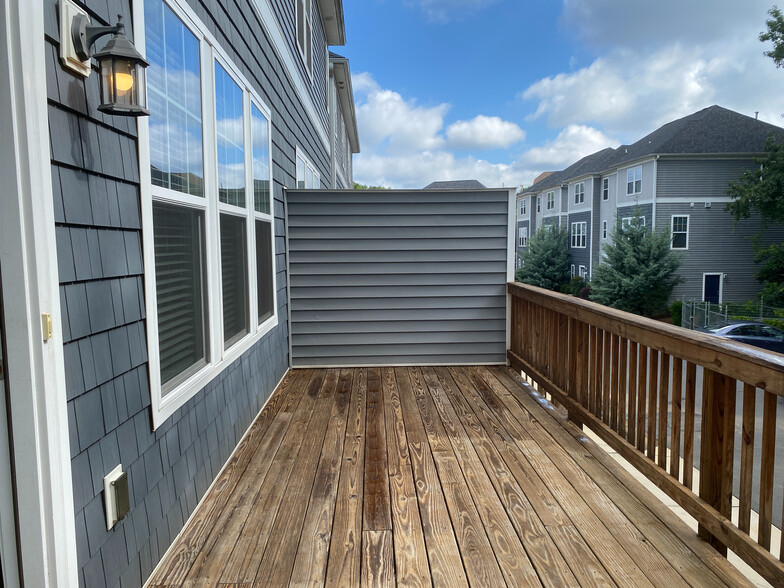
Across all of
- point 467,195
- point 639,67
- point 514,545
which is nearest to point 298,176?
point 467,195

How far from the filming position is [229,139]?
9.91ft

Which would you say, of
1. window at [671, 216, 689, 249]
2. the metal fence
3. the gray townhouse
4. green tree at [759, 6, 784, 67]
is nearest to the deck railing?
the metal fence

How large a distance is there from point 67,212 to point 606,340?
2789 millimetres

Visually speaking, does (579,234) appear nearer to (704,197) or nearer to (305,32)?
(704,197)

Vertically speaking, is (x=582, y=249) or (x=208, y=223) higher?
(x=208, y=223)

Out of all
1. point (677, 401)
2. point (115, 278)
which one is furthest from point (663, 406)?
point (115, 278)

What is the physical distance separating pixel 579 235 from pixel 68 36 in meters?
27.8

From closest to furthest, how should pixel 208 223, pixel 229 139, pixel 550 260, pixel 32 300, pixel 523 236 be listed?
pixel 32 300 → pixel 208 223 → pixel 229 139 → pixel 550 260 → pixel 523 236

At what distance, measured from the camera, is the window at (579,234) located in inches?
1053

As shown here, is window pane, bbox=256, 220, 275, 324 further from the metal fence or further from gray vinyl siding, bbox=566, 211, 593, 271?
gray vinyl siding, bbox=566, 211, 593, 271

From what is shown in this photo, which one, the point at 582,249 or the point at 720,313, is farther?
the point at 582,249

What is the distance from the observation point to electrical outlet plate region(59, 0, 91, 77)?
1.44 metres

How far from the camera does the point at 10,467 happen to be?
1.37 metres

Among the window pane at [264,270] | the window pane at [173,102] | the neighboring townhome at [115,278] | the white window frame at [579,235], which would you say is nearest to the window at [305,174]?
the window pane at [264,270]
